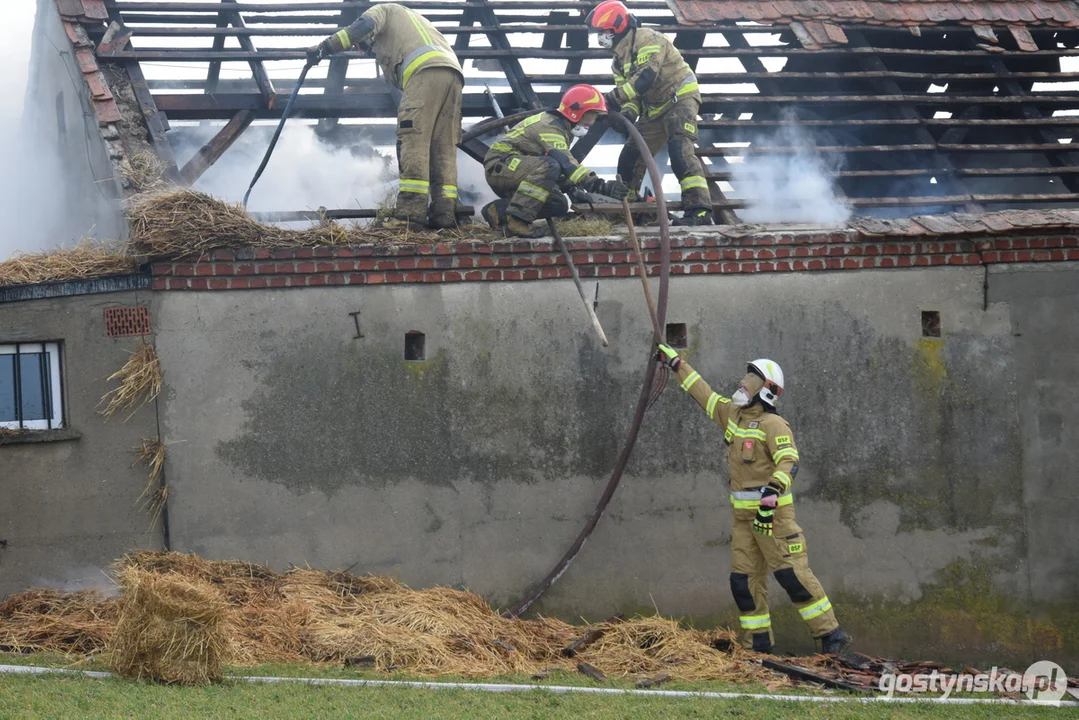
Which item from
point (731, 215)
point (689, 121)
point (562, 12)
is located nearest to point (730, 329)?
point (731, 215)

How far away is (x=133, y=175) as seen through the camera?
9242 mm

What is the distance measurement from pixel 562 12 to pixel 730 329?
4.55 m

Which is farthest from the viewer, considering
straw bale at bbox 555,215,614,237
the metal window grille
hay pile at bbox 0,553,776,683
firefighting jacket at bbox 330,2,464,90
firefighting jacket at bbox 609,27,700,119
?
firefighting jacket at bbox 609,27,700,119

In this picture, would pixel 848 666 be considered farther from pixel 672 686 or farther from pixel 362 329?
pixel 362 329

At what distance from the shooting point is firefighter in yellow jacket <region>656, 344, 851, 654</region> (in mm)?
7777

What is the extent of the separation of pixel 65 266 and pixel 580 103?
4.13 meters

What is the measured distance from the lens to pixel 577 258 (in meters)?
8.98

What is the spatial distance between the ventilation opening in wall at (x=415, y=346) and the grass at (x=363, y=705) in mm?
3179

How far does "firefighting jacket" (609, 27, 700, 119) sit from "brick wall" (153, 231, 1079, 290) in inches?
63.7

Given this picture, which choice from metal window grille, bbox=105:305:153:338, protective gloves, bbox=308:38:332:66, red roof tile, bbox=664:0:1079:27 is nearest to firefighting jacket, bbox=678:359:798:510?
metal window grille, bbox=105:305:153:338

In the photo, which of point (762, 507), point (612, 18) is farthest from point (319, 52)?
point (762, 507)

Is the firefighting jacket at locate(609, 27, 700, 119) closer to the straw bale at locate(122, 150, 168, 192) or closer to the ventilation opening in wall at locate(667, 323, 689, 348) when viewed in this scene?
the ventilation opening in wall at locate(667, 323, 689, 348)

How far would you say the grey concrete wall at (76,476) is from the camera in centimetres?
826

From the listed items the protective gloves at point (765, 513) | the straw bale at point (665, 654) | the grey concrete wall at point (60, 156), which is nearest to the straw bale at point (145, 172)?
the grey concrete wall at point (60, 156)
